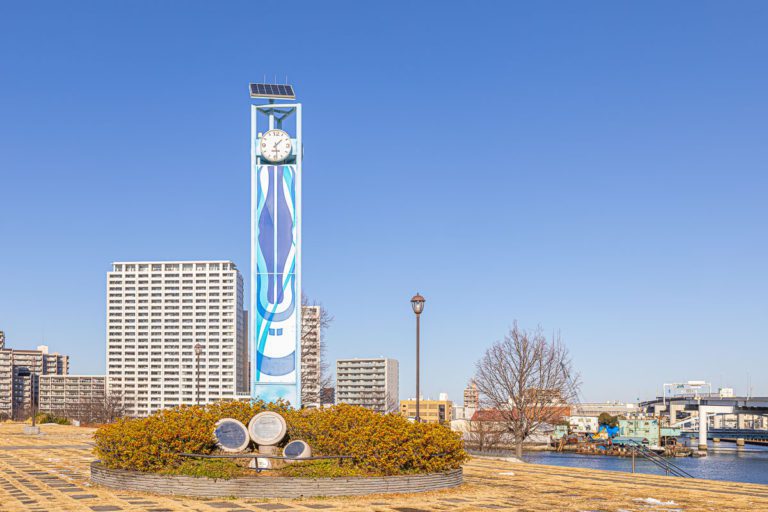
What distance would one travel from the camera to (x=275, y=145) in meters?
35.6

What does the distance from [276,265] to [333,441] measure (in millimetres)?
17481

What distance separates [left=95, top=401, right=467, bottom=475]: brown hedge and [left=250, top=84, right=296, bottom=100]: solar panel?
2052 centimetres

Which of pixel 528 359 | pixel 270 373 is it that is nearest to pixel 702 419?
pixel 528 359

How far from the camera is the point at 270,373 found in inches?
1364

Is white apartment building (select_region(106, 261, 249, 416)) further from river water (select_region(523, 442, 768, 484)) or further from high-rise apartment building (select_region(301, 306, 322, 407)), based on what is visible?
high-rise apartment building (select_region(301, 306, 322, 407))

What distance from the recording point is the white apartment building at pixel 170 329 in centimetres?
19312

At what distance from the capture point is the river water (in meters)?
84.4

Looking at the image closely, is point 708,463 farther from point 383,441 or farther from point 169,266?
point 169,266

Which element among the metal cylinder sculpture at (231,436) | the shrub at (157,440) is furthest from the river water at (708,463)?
the shrub at (157,440)

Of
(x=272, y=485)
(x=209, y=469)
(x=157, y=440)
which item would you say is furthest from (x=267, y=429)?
(x=272, y=485)

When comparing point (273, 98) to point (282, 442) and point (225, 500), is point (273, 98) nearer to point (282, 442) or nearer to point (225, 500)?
point (282, 442)

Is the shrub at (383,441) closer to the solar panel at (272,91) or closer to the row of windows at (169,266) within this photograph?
the solar panel at (272,91)

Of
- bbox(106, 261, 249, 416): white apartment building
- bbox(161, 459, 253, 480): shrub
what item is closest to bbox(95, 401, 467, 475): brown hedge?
bbox(161, 459, 253, 480): shrub

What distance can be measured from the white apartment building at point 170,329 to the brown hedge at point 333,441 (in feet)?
583
